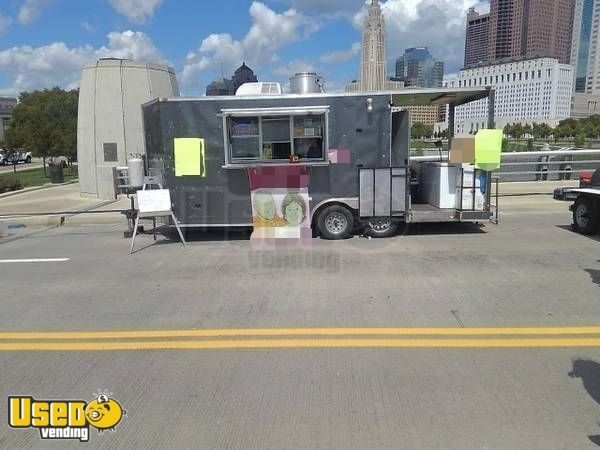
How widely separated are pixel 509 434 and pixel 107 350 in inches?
131

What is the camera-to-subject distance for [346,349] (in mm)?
4340

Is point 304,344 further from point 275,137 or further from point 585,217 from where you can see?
point 585,217

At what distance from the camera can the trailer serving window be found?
8.91 m

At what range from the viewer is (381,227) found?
9492mm

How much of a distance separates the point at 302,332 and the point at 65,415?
2.13 metres

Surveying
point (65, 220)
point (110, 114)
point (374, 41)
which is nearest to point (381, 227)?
point (65, 220)

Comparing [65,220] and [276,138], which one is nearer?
[276,138]

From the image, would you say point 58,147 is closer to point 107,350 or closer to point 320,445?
point 107,350

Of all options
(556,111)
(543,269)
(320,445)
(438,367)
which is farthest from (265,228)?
(556,111)

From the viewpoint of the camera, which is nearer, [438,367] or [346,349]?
[438,367]

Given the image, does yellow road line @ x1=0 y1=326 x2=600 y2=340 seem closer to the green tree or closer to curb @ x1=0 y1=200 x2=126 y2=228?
curb @ x1=0 y1=200 x2=126 y2=228

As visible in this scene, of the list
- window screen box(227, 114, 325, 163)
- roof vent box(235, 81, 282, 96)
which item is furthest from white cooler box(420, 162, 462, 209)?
roof vent box(235, 81, 282, 96)

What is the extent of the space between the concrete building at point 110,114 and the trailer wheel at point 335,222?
31.8ft

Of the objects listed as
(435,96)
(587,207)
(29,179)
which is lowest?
(29,179)
